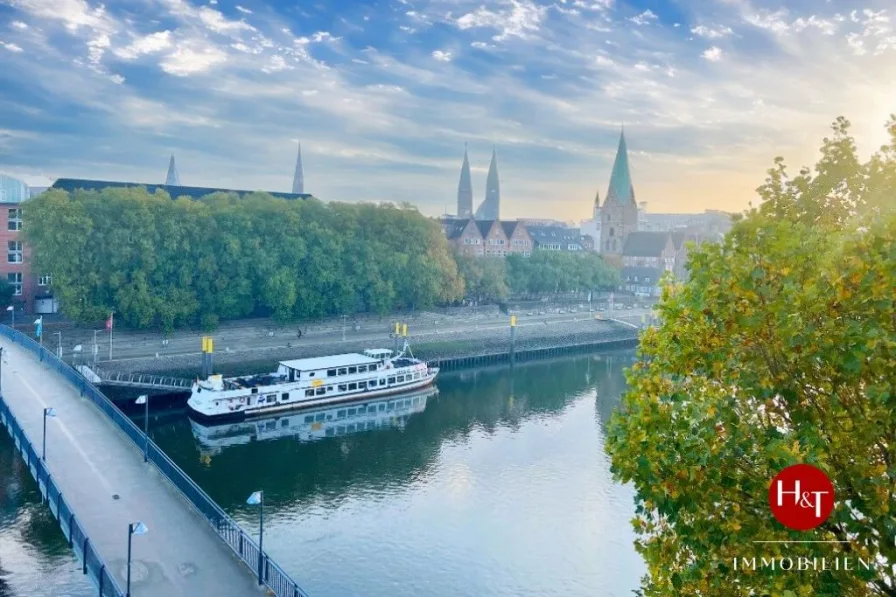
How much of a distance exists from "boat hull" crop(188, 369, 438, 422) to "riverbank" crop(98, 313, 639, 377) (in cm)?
817

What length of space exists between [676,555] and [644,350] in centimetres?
319

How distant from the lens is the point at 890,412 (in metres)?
9.26

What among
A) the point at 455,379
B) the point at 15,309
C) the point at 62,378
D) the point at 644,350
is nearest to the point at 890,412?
the point at 644,350

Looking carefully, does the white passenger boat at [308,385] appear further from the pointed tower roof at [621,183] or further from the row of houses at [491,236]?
the pointed tower roof at [621,183]

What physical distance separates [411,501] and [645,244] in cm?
11685

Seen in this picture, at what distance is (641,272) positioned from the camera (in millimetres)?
136375

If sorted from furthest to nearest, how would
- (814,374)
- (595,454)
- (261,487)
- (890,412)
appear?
(595,454) → (261,487) → (814,374) → (890,412)

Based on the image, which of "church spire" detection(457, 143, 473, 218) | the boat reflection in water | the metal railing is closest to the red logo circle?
the metal railing

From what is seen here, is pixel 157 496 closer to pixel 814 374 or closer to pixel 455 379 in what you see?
pixel 814 374

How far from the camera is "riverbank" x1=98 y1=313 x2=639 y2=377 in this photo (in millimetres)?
53531

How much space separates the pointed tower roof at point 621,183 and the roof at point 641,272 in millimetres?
14165

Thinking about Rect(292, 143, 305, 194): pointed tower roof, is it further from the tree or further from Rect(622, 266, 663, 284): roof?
the tree

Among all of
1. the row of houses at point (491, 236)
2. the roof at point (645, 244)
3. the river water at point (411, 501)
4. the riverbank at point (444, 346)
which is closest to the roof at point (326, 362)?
the river water at point (411, 501)

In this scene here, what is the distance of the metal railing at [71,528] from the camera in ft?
59.7
